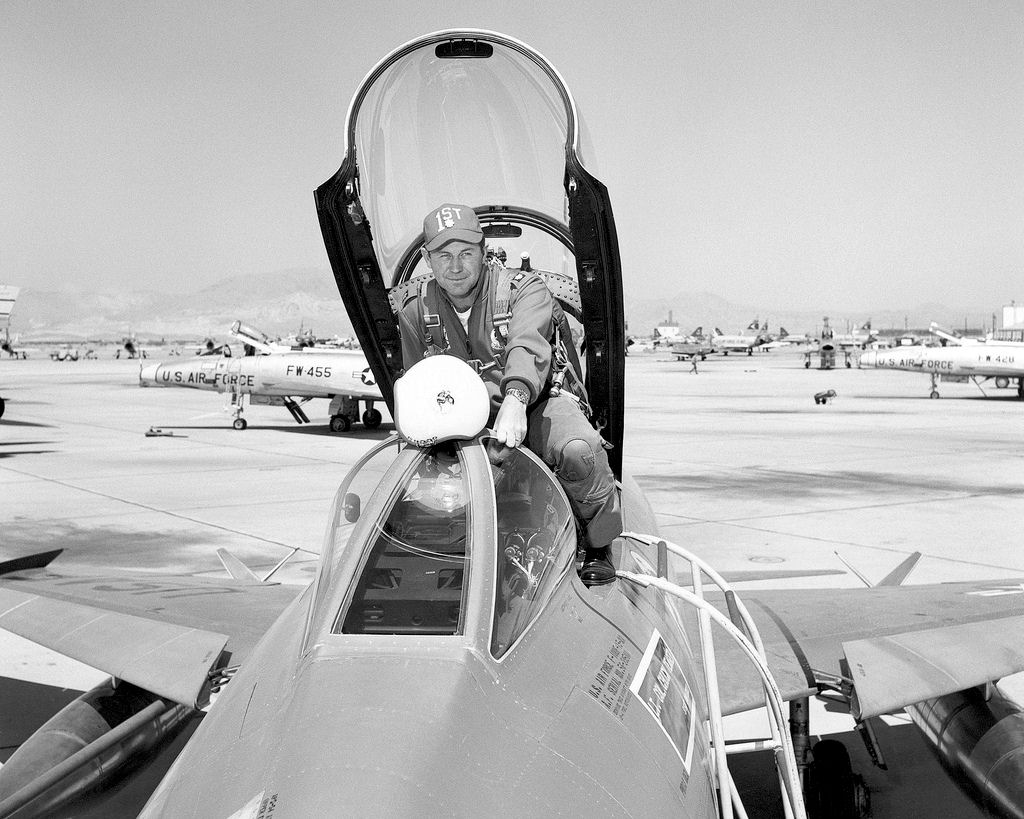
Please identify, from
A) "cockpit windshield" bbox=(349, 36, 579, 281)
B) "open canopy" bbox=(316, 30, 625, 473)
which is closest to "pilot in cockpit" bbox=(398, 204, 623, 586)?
"open canopy" bbox=(316, 30, 625, 473)

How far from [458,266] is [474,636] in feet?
6.91

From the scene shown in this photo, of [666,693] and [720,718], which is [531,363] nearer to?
[666,693]

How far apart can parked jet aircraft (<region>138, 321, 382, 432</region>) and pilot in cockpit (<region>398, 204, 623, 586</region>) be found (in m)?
18.3

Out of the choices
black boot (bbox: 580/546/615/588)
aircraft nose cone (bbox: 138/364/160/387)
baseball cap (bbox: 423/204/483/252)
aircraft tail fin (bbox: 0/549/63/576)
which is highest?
baseball cap (bbox: 423/204/483/252)

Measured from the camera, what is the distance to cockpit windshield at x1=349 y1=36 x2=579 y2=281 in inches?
211

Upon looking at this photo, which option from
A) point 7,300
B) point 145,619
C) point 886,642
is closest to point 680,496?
point 886,642

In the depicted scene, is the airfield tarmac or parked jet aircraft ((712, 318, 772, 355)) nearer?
the airfield tarmac

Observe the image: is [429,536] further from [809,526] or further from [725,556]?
[809,526]

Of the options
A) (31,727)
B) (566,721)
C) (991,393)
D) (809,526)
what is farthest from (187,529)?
(991,393)

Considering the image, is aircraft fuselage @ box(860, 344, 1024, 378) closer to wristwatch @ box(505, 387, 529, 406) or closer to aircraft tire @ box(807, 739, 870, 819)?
aircraft tire @ box(807, 739, 870, 819)

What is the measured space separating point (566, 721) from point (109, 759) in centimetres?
263

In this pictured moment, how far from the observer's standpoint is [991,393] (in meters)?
39.2

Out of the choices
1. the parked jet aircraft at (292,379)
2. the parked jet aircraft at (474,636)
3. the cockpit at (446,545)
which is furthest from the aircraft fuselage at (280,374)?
the cockpit at (446,545)

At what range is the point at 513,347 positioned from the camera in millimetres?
4109
